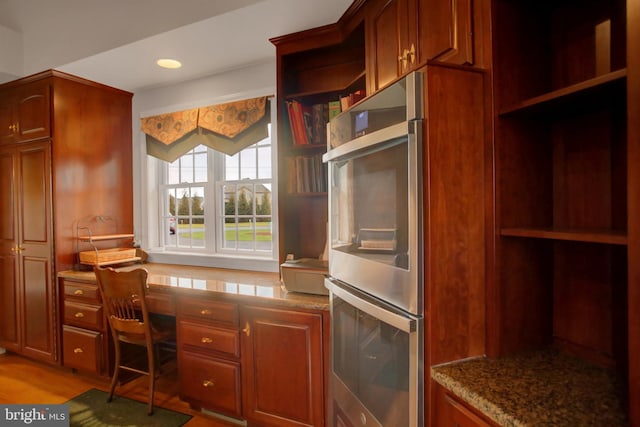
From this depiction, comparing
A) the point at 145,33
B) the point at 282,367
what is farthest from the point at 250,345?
the point at 145,33

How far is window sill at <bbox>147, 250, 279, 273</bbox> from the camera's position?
2.75 m

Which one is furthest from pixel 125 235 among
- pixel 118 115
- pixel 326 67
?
pixel 326 67

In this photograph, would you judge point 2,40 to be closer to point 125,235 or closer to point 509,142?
point 125,235

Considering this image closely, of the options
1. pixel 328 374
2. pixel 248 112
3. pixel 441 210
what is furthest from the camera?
pixel 248 112

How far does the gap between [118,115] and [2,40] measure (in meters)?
0.90

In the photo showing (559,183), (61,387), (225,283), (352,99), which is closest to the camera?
(559,183)

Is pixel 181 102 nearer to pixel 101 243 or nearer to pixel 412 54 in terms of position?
pixel 101 243

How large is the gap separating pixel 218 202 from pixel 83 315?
4.23 ft

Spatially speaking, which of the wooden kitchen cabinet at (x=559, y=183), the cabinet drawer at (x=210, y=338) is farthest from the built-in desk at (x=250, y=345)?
the wooden kitchen cabinet at (x=559, y=183)

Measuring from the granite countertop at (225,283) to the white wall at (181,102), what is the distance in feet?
0.44

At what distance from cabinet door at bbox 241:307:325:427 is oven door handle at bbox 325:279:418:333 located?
1.31 ft

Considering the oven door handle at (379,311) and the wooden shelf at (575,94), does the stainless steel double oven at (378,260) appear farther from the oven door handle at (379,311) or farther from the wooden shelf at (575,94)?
the wooden shelf at (575,94)

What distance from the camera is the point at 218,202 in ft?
10.0

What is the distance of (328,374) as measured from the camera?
1765mm
